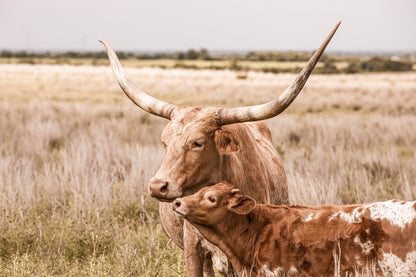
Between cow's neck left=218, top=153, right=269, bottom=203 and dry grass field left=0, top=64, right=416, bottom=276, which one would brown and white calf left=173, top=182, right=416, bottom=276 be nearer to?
cow's neck left=218, top=153, right=269, bottom=203

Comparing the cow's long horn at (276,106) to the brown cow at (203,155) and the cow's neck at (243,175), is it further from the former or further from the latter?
the cow's neck at (243,175)

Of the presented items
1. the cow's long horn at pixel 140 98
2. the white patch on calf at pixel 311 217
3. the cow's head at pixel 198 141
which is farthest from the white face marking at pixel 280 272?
the cow's long horn at pixel 140 98

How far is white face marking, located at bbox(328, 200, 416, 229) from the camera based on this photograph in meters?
3.08

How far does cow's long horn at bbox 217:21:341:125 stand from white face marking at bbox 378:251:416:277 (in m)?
1.09

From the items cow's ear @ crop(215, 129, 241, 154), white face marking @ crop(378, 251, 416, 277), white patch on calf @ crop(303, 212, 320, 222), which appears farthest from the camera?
cow's ear @ crop(215, 129, 241, 154)

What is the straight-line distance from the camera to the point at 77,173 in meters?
7.61

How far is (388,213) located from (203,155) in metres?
1.21

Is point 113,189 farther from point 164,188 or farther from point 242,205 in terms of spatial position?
point 242,205

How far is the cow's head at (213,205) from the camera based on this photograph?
3.04m

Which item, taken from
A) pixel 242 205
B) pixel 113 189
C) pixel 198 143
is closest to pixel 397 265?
pixel 242 205

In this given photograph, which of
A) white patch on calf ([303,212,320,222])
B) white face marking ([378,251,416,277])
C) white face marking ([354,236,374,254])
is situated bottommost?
white face marking ([378,251,416,277])

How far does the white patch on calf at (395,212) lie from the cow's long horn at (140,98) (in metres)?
1.51

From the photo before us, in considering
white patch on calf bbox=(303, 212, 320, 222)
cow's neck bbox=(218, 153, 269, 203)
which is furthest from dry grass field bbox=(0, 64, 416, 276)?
white patch on calf bbox=(303, 212, 320, 222)

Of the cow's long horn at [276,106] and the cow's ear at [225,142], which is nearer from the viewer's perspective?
the cow's long horn at [276,106]
